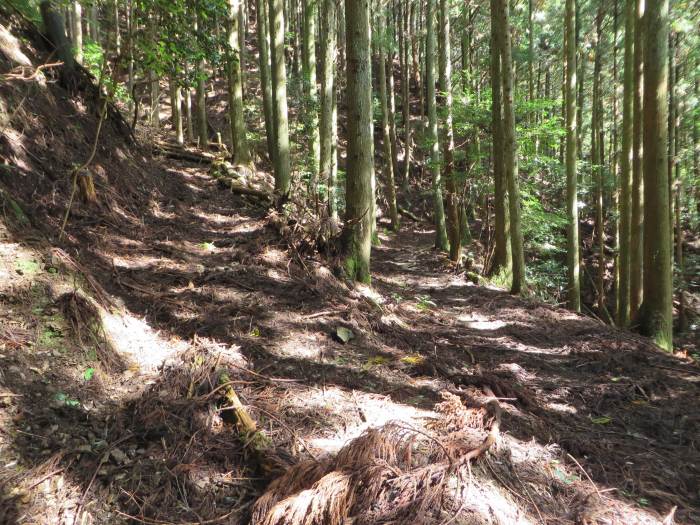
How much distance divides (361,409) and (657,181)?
6437 mm

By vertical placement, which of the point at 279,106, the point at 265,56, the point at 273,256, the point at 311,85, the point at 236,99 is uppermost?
the point at 265,56

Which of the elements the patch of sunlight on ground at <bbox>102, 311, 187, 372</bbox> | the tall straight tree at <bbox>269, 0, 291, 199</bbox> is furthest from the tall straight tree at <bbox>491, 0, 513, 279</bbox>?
the patch of sunlight on ground at <bbox>102, 311, 187, 372</bbox>

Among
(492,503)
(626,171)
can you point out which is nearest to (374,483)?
(492,503)

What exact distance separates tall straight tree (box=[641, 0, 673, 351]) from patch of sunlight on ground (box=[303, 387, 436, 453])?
5.72 meters

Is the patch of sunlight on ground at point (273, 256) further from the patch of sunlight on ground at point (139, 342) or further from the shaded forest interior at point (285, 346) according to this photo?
the patch of sunlight on ground at point (139, 342)

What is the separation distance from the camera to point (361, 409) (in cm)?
358

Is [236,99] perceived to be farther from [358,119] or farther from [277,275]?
[277,275]

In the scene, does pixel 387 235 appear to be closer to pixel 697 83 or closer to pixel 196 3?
pixel 196 3

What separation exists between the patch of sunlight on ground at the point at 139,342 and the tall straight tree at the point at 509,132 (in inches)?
290

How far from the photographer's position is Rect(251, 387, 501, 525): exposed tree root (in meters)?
2.24

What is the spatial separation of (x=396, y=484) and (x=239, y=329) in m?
2.57

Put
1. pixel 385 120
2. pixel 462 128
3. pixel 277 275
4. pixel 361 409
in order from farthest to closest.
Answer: pixel 385 120
pixel 462 128
pixel 277 275
pixel 361 409

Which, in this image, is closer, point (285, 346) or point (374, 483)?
point (374, 483)

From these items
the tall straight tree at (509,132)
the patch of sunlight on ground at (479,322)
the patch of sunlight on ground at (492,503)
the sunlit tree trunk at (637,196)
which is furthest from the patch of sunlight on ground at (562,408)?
the sunlit tree trunk at (637,196)
